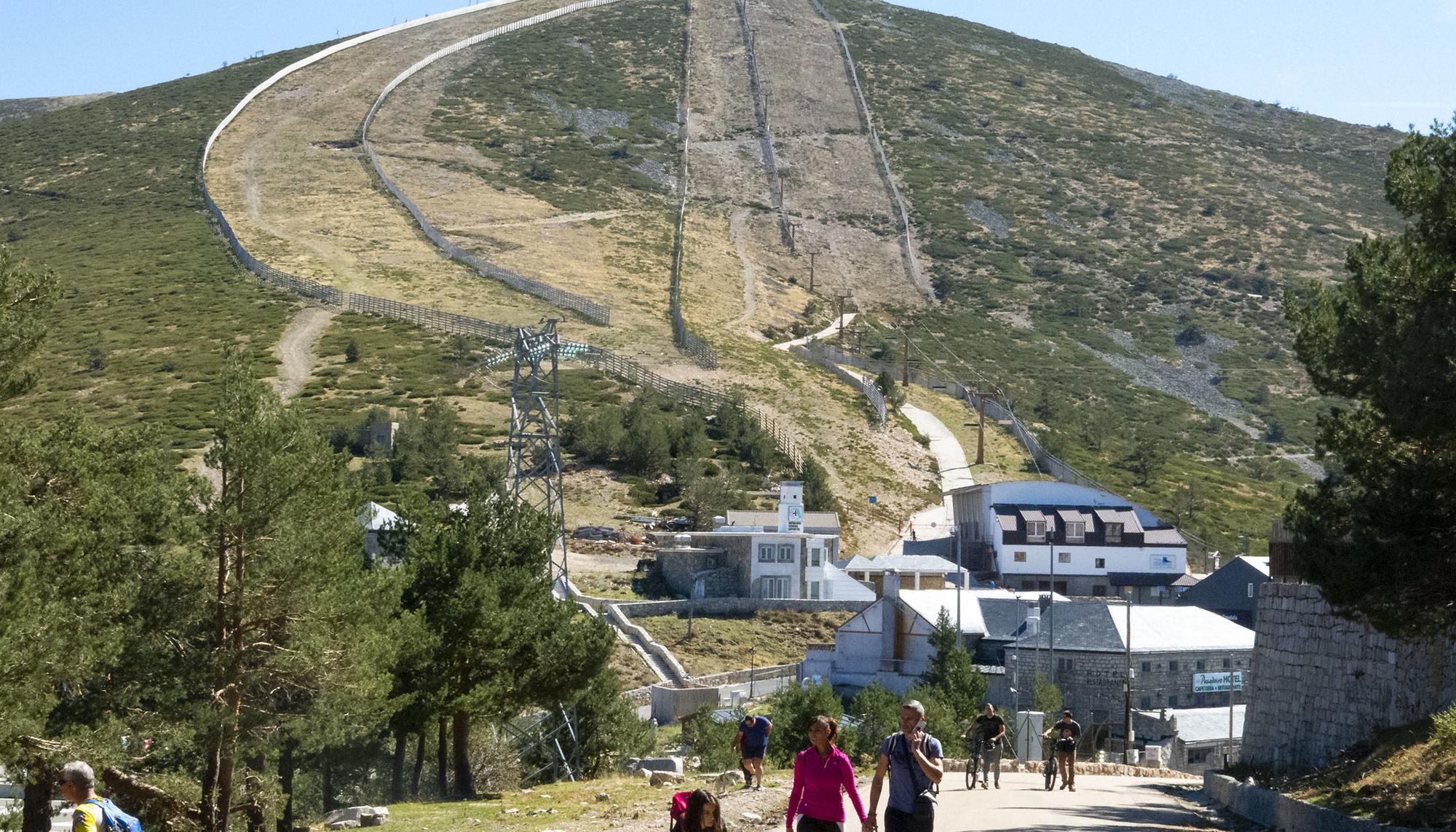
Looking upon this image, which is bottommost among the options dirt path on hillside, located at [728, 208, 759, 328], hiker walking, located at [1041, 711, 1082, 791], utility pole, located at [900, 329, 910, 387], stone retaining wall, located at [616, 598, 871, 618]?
stone retaining wall, located at [616, 598, 871, 618]

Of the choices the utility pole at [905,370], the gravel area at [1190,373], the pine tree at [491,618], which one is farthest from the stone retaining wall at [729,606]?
the gravel area at [1190,373]

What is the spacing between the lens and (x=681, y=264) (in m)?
107

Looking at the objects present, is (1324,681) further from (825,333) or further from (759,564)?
(825,333)

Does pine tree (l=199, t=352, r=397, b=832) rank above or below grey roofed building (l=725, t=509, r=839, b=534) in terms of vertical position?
above

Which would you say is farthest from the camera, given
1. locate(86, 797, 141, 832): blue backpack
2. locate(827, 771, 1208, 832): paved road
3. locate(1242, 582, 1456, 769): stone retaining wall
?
Result: locate(1242, 582, 1456, 769): stone retaining wall

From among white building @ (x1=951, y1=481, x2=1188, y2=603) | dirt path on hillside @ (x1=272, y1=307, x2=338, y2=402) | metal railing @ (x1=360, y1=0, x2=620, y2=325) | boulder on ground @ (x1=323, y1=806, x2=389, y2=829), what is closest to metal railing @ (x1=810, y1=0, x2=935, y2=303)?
metal railing @ (x1=360, y1=0, x2=620, y2=325)

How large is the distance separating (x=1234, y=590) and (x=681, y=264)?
186 feet

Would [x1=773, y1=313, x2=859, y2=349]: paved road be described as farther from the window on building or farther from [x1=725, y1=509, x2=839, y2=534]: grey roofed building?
the window on building

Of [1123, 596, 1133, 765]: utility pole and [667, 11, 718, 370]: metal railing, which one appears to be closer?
[1123, 596, 1133, 765]: utility pole

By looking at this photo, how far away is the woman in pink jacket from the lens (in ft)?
32.0

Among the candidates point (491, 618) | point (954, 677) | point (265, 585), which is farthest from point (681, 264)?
point (265, 585)

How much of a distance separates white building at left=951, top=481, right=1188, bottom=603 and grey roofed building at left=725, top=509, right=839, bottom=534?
5094 mm

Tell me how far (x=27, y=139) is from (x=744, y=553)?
108 metres

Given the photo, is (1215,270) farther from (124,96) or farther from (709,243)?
(124,96)
